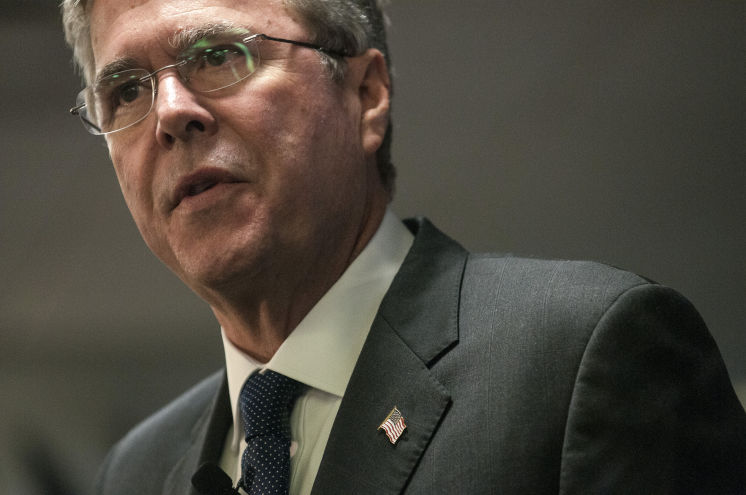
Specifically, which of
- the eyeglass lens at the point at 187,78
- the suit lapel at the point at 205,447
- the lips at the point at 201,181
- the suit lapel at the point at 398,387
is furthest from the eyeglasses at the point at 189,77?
the suit lapel at the point at 205,447

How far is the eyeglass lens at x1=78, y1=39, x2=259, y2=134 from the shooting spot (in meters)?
1.65

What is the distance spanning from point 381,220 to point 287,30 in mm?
453

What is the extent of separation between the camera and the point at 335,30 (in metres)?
1.80

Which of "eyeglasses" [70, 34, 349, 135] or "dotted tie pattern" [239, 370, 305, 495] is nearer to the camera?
"dotted tie pattern" [239, 370, 305, 495]

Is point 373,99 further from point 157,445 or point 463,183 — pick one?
point 157,445

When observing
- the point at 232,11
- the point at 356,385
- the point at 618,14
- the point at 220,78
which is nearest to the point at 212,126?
the point at 220,78

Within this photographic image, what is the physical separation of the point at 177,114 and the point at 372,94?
18.8 inches

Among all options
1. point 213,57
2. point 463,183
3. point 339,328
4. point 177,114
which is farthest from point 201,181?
point 463,183

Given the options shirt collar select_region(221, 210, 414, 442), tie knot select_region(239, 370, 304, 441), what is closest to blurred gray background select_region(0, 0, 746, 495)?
shirt collar select_region(221, 210, 414, 442)

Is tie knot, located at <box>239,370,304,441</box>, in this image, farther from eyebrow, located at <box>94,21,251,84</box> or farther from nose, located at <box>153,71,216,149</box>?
eyebrow, located at <box>94,21,251,84</box>

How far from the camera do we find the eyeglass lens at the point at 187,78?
1.65m

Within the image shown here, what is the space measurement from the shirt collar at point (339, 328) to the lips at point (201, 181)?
0.32m

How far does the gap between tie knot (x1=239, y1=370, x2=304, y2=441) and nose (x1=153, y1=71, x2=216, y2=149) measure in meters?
0.50

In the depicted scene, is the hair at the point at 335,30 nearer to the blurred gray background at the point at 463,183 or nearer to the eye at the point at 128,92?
the eye at the point at 128,92
